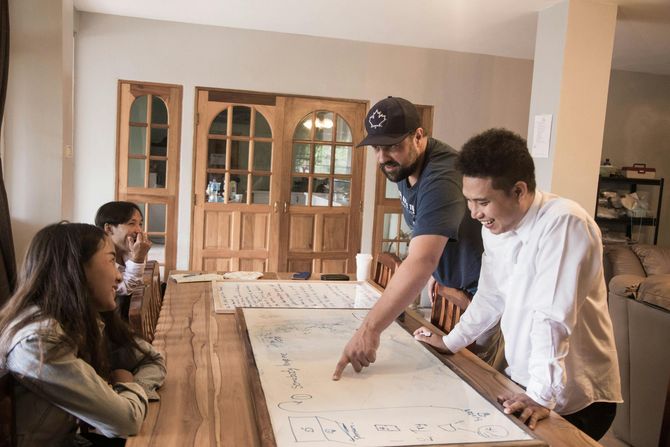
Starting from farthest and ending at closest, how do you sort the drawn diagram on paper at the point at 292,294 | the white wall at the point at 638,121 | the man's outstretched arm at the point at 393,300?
the white wall at the point at 638,121 < the drawn diagram on paper at the point at 292,294 < the man's outstretched arm at the point at 393,300

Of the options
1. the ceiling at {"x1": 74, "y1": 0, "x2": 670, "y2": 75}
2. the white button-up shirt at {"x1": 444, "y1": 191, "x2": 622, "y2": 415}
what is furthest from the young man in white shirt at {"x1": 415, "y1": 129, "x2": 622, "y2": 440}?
the ceiling at {"x1": 74, "y1": 0, "x2": 670, "y2": 75}

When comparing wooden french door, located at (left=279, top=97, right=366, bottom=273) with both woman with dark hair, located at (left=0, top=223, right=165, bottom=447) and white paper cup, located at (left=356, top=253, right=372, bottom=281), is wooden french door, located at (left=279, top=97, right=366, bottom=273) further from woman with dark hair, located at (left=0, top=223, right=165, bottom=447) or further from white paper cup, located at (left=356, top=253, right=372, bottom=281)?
woman with dark hair, located at (left=0, top=223, right=165, bottom=447)

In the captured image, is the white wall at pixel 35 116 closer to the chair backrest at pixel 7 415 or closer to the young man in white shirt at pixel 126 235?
the young man in white shirt at pixel 126 235

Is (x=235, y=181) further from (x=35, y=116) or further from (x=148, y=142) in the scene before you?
(x=35, y=116)

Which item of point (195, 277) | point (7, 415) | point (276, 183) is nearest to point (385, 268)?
point (195, 277)

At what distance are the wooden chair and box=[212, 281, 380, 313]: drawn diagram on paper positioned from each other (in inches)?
8.8

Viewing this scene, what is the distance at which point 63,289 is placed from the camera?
128 centimetres

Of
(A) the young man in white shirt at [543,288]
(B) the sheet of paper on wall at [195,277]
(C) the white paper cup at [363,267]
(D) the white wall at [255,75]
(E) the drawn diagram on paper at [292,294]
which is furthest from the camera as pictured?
(D) the white wall at [255,75]

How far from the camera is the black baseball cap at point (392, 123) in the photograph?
172cm

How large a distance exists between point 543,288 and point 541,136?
9.81 feet

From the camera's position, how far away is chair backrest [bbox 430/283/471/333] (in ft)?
5.95

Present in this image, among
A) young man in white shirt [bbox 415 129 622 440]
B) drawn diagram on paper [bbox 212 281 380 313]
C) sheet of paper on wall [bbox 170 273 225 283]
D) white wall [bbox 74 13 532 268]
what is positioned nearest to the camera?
young man in white shirt [bbox 415 129 622 440]

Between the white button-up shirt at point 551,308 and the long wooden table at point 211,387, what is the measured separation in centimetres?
9

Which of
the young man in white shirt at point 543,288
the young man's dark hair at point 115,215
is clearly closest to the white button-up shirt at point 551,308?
the young man in white shirt at point 543,288
